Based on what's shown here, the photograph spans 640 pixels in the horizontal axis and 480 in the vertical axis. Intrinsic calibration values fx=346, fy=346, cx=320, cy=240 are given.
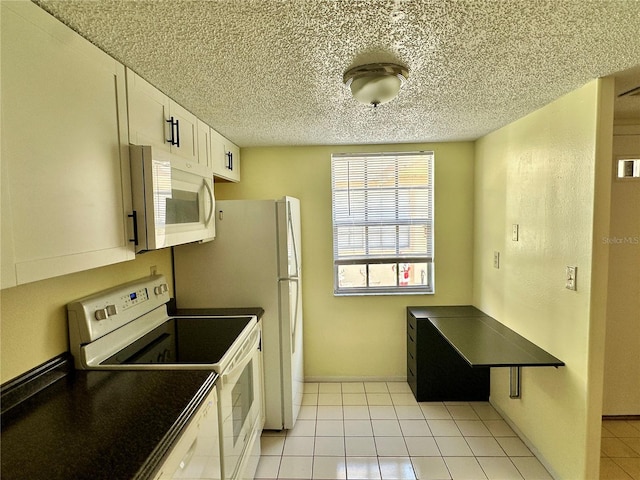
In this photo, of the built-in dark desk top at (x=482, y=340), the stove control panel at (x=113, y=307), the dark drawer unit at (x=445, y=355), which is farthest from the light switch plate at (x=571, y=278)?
the stove control panel at (x=113, y=307)

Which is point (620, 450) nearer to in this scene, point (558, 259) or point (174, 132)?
point (558, 259)

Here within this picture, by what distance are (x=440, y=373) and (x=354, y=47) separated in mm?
2668

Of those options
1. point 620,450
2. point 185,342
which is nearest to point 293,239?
point 185,342

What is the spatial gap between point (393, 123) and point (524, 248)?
1.27m

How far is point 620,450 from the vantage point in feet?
7.54

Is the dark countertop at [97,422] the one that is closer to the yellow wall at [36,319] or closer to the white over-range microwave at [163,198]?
the yellow wall at [36,319]

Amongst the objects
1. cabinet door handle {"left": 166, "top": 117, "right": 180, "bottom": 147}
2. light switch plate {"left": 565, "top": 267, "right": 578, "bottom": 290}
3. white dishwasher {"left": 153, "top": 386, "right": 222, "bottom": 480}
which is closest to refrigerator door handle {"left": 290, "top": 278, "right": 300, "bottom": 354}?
white dishwasher {"left": 153, "top": 386, "right": 222, "bottom": 480}

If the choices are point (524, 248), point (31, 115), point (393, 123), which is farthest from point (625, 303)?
point (31, 115)

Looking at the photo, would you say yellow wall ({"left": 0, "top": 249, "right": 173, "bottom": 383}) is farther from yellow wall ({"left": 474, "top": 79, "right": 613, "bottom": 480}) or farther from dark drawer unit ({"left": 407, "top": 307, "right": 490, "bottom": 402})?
yellow wall ({"left": 474, "top": 79, "right": 613, "bottom": 480})

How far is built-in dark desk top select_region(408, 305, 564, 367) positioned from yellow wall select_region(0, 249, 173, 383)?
208cm

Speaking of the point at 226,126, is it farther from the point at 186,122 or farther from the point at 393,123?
the point at 393,123

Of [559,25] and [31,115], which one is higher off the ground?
[559,25]

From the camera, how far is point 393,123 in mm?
2500

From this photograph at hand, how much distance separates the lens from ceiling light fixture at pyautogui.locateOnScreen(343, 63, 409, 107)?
1513 mm
